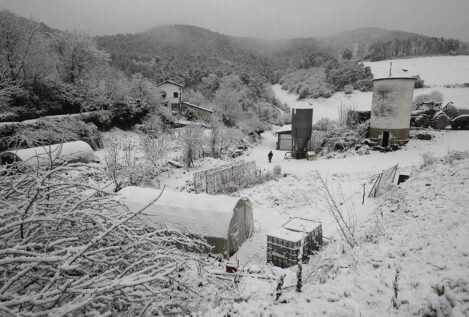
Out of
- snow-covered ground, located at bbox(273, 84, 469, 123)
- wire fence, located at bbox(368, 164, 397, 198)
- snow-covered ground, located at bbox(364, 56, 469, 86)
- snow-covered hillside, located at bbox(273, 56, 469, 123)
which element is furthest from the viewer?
snow-covered ground, located at bbox(364, 56, 469, 86)

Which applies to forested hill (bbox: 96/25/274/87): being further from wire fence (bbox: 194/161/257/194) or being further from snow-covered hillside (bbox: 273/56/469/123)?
wire fence (bbox: 194/161/257/194)

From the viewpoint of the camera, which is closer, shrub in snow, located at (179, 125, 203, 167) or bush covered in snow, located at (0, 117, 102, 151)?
bush covered in snow, located at (0, 117, 102, 151)

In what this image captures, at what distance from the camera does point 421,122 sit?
29.0 meters

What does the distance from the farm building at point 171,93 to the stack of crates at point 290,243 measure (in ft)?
120

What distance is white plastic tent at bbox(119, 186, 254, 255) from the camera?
1035 cm

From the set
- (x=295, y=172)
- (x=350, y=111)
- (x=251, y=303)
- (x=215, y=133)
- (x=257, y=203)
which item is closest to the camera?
(x=251, y=303)

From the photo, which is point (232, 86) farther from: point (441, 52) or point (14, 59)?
point (441, 52)

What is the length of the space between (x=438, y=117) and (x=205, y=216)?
30432mm

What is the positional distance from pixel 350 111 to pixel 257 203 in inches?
838

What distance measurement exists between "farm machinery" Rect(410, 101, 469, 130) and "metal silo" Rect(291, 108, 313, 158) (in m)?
11.9

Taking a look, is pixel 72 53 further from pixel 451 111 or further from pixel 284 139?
pixel 451 111

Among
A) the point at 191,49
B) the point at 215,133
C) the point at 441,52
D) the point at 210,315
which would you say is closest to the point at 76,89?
the point at 215,133

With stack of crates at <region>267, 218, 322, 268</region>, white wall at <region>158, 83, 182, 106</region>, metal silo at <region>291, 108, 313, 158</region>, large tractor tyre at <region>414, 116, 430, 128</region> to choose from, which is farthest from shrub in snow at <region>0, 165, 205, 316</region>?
white wall at <region>158, 83, 182, 106</region>

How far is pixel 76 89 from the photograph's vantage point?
97.6 ft
